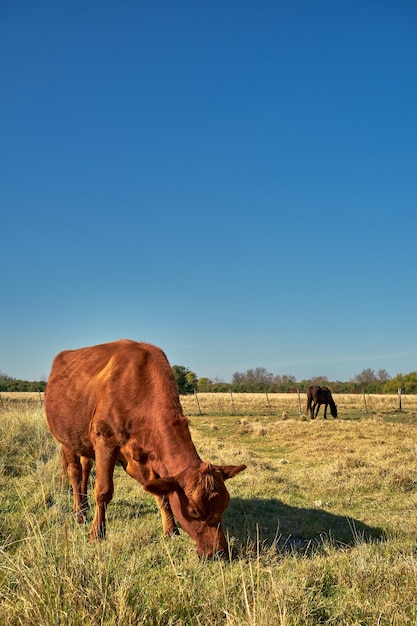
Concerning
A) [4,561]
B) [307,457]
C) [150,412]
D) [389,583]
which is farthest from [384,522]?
[307,457]

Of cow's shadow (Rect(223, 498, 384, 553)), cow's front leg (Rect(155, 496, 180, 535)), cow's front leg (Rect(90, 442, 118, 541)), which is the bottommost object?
cow's shadow (Rect(223, 498, 384, 553))

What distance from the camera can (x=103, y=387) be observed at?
20.3ft

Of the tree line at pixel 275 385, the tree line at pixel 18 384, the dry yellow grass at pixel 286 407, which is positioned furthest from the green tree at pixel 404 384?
the tree line at pixel 18 384

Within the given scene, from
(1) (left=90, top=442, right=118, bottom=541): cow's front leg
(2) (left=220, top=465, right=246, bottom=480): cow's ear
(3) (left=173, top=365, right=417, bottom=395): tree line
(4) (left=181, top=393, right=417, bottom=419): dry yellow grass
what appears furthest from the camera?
(3) (left=173, top=365, right=417, bottom=395): tree line

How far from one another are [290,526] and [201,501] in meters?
2.95

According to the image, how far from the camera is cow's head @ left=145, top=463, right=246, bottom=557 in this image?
4574 millimetres

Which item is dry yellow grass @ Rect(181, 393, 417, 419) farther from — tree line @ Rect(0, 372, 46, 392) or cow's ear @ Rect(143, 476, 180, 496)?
tree line @ Rect(0, 372, 46, 392)

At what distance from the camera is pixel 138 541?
5.39m

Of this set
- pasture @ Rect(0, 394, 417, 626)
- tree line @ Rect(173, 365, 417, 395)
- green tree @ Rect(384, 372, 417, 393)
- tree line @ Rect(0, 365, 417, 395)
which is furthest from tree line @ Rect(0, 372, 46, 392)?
pasture @ Rect(0, 394, 417, 626)

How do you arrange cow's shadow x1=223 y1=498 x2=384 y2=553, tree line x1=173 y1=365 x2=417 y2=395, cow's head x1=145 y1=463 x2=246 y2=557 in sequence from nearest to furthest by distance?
1. cow's head x1=145 y1=463 x2=246 y2=557
2. cow's shadow x1=223 y1=498 x2=384 y2=553
3. tree line x1=173 y1=365 x2=417 y2=395

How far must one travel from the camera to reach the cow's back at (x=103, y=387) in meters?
5.82

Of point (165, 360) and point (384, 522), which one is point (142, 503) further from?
point (384, 522)

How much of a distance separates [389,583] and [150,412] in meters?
2.88

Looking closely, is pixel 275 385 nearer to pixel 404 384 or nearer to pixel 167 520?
pixel 404 384
